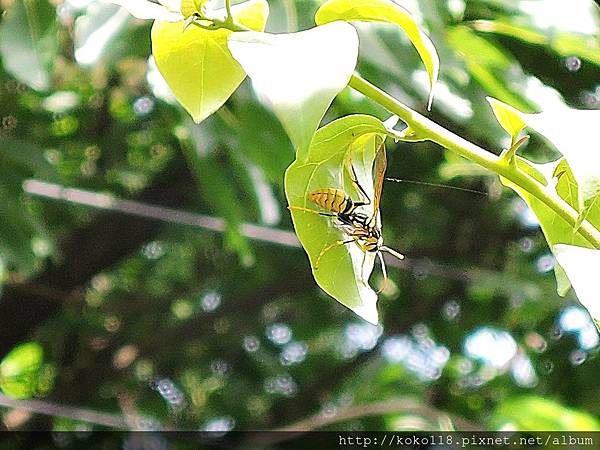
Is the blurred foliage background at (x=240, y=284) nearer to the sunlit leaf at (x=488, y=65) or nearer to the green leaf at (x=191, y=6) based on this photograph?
the sunlit leaf at (x=488, y=65)

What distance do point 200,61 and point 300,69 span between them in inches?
2.1

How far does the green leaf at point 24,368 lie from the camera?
3.88ft

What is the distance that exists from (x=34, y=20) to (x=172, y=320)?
0.69 m

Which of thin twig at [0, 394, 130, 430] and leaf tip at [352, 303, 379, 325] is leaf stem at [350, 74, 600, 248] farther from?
thin twig at [0, 394, 130, 430]

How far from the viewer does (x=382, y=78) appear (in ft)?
1.83

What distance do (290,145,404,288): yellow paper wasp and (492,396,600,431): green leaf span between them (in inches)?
21.2

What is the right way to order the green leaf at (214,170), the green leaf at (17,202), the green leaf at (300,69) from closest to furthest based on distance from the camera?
the green leaf at (300,69)
the green leaf at (214,170)
the green leaf at (17,202)

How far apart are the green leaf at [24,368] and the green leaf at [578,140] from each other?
110 cm

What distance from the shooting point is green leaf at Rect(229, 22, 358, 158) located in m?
0.17

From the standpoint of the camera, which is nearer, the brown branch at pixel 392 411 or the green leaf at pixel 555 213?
the green leaf at pixel 555 213

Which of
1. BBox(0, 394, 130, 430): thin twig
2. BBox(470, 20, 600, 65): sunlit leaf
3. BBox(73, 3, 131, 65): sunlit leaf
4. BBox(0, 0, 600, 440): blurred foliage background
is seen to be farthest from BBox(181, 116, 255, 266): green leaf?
BBox(0, 394, 130, 430): thin twig

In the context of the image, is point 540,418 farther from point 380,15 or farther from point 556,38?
point 380,15

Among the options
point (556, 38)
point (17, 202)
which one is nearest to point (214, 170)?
point (17, 202)

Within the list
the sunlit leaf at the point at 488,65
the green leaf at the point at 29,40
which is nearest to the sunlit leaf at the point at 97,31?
the green leaf at the point at 29,40
